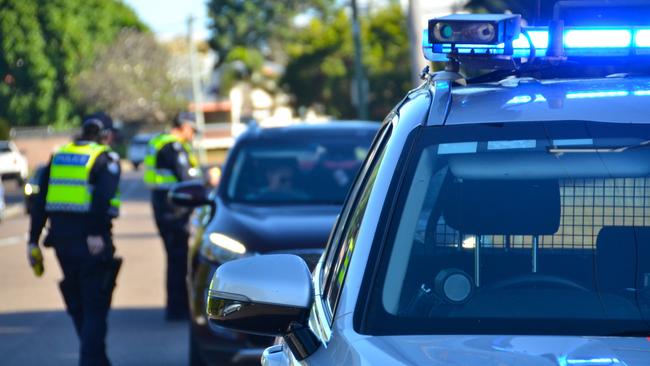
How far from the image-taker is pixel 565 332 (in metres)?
3.12

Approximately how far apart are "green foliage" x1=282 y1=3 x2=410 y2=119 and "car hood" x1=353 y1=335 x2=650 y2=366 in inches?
1891

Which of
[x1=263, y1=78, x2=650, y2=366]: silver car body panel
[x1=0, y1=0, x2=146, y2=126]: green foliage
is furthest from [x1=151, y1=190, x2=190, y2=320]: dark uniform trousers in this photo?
[x1=0, y1=0, x2=146, y2=126]: green foliage

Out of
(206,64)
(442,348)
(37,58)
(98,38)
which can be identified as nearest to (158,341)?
(442,348)

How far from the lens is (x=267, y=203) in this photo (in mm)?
9023

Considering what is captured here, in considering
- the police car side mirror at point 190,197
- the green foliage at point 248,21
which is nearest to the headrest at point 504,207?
the police car side mirror at point 190,197

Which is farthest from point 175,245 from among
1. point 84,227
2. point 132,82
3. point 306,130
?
point 132,82

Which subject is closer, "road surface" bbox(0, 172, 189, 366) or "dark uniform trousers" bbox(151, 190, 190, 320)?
"road surface" bbox(0, 172, 189, 366)

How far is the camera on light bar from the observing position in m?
3.84

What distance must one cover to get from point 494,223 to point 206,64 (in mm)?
117472

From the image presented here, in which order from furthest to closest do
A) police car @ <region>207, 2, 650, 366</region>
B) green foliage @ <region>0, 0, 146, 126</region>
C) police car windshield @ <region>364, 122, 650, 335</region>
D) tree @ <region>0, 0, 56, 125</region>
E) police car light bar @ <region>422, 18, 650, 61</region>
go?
green foliage @ <region>0, 0, 146, 126</region>, tree @ <region>0, 0, 56, 125</region>, police car light bar @ <region>422, 18, 650, 61</region>, police car windshield @ <region>364, 122, 650, 335</region>, police car @ <region>207, 2, 650, 366</region>

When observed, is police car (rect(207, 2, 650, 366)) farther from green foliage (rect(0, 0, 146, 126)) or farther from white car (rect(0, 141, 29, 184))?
green foliage (rect(0, 0, 146, 126))

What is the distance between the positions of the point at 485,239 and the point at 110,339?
7.49 m

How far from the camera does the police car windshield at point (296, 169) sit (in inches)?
359

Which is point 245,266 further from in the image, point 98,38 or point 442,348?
point 98,38
